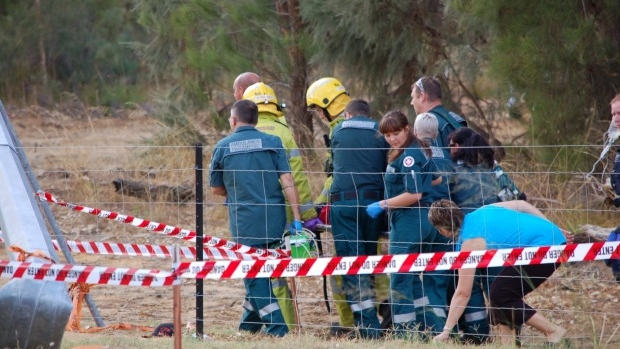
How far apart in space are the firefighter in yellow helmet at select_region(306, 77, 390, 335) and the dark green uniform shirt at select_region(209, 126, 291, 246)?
0.50 meters

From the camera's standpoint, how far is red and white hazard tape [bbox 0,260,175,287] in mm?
5500

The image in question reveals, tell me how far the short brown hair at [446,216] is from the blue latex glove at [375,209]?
2.10ft

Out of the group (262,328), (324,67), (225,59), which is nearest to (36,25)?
(225,59)

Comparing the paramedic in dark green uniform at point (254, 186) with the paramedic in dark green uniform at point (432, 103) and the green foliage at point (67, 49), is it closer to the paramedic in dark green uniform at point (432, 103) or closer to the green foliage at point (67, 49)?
the paramedic in dark green uniform at point (432, 103)

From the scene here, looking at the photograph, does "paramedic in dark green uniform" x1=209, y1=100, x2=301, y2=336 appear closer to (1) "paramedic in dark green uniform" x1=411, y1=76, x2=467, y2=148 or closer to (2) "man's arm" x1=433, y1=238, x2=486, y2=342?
(1) "paramedic in dark green uniform" x1=411, y1=76, x2=467, y2=148

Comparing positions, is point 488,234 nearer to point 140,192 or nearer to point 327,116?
point 327,116

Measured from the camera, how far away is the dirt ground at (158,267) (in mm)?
8023

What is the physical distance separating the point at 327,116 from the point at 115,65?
18.8 metres

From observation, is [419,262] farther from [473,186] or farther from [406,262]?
[473,186]

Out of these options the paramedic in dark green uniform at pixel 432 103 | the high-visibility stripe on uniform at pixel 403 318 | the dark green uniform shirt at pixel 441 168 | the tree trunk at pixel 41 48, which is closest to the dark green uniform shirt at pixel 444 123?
the paramedic in dark green uniform at pixel 432 103

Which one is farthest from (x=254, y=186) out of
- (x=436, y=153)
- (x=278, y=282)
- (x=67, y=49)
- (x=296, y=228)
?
(x=67, y=49)

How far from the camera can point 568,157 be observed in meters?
10.3

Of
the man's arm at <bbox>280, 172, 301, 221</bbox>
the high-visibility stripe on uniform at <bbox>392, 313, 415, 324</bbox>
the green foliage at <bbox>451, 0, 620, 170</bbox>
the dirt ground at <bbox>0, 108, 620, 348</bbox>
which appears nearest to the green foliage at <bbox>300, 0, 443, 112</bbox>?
the green foliage at <bbox>451, 0, 620, 170</bbox>

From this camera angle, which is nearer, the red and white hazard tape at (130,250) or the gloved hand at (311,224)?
the gloved hand at (311,224)
